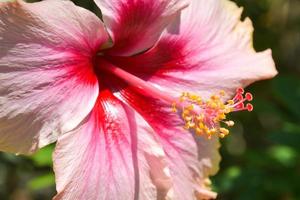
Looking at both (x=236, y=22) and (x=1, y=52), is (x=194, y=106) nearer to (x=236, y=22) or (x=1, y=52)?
(x=236, y=22)

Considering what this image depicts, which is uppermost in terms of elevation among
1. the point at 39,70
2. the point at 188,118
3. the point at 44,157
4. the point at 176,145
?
the point at 39,70

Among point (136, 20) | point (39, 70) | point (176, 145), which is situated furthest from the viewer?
point (176, 145)

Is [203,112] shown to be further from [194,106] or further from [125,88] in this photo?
[125,88]

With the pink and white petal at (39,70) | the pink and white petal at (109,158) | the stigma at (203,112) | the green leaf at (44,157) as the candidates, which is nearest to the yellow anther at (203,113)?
the stigma at (203,112)

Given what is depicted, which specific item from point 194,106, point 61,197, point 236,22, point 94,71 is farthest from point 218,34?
point 61,197

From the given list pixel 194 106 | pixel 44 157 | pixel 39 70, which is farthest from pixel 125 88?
pixel 44 157

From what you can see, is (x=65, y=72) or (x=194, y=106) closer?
(x=65, y=72)

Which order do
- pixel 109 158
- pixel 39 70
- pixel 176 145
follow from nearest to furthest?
pixel 39 70
pixel 109 158
pixel 176 145

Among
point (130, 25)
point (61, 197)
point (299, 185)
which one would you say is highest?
point (130, 25)
